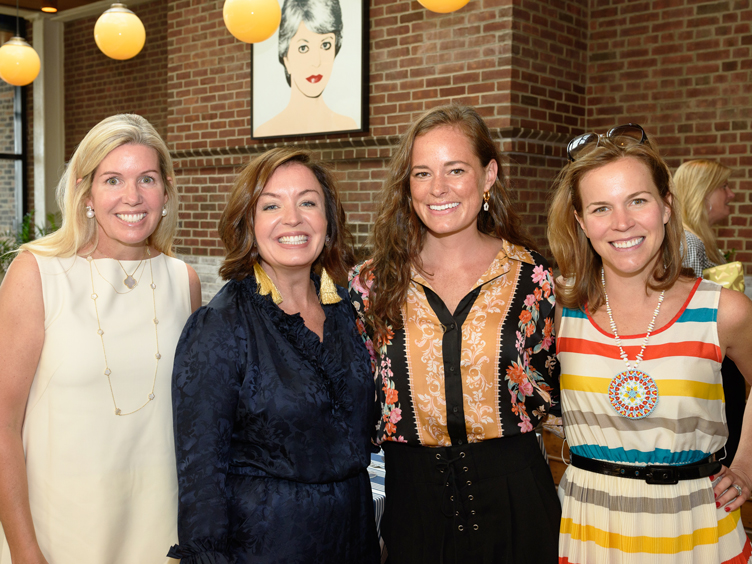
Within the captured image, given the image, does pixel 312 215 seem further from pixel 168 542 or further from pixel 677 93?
pixel 677 93

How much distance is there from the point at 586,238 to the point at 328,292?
755 millimetres

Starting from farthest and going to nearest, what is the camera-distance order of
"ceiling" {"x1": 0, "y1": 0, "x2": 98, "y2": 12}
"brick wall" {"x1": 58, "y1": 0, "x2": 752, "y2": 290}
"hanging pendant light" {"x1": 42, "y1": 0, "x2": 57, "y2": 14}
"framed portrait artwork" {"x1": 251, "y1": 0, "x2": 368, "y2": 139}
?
1. "ceiling" {"x1": 0, "y1": 0, "x2": 98, "y2": 12}
2. "hanging pendant light" {"x1": 42, "y1": 0, "x2": 57, "y2": 14}
3. "framed portrait artwork" {"x1": 251, "y1": 0, "x2": 368, "y2": 139}
4. "brick wall" {"x1": 58, "y1": 0, "x2": 752, "y2": 290}

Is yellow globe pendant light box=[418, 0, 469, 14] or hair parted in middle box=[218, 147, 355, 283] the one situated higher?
yellow globe pendant light box=[418, 0, 469, 14]

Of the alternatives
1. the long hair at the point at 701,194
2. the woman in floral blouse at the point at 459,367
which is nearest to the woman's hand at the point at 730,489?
the woman in floral blouse at the point at 459,367

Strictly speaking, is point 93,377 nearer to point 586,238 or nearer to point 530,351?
point 530,351

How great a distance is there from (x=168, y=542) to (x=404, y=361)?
2.75ft

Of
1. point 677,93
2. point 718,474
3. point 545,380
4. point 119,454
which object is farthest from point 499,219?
point 677,93

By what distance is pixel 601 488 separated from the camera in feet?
5.77

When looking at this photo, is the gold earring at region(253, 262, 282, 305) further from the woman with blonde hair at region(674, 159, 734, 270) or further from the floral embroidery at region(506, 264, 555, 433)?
the woman with blonde hair at region(674, 159, 734, 270)

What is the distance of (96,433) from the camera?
6.04 ft

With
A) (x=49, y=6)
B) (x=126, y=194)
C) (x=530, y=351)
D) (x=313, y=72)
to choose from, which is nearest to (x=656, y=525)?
(x=530, y=351)

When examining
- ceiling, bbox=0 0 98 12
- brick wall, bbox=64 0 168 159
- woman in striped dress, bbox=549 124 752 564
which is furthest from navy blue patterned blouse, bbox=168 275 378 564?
ceiling, bbox=0 0 98 12

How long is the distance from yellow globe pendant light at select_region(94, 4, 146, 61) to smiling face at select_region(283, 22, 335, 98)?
1.49m

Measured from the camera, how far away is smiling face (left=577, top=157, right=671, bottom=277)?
1763mm
